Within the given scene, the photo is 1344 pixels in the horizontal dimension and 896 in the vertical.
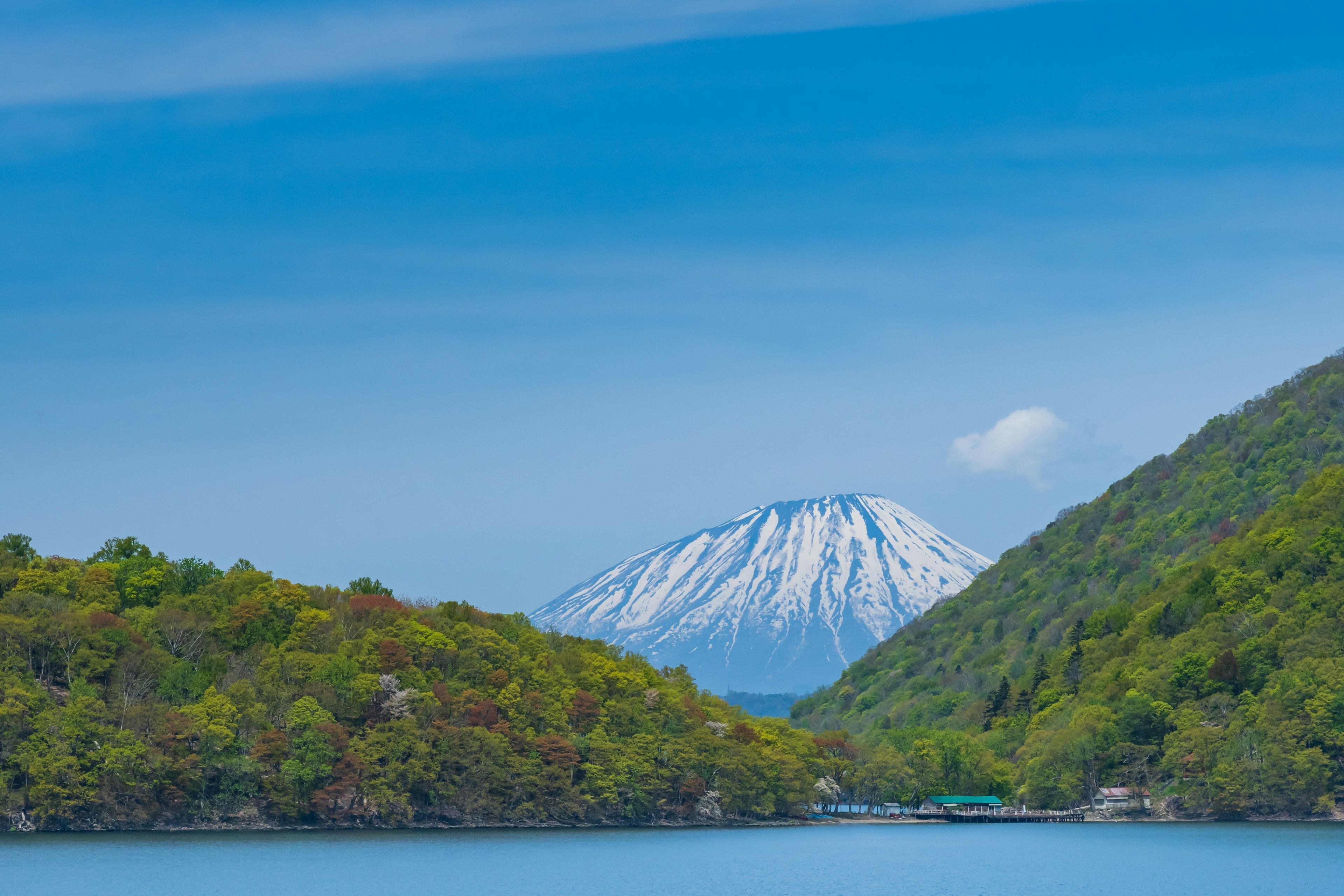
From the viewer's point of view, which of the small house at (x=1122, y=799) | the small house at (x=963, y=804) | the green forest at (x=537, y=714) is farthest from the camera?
the small house at (x=963, y=804)

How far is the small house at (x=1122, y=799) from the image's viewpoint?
105812mm

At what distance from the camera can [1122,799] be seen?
107 metres

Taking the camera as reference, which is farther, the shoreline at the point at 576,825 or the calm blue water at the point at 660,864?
the shoreline at the point at 576,825

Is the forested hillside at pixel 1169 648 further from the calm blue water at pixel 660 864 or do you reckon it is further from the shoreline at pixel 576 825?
the calm blue water at pixel 660 864

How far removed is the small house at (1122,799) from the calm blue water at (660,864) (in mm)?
18099

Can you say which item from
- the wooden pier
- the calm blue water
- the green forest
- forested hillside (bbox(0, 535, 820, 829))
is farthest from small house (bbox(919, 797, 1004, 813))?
the calm blue water

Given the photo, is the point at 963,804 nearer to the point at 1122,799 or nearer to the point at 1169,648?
the point at 1122,799

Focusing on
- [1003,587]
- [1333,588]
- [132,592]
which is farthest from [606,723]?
[1003,587]

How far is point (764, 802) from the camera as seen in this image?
334ft

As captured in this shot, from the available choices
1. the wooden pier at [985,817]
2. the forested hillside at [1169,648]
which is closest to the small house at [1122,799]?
the forested hillside at [1169,648]

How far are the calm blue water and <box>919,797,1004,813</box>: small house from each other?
31.5m

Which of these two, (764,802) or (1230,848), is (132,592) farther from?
(1230,848)

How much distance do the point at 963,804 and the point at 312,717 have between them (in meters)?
61.1

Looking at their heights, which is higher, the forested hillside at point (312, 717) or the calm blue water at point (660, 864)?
the forested hillside at point (312, 717)
